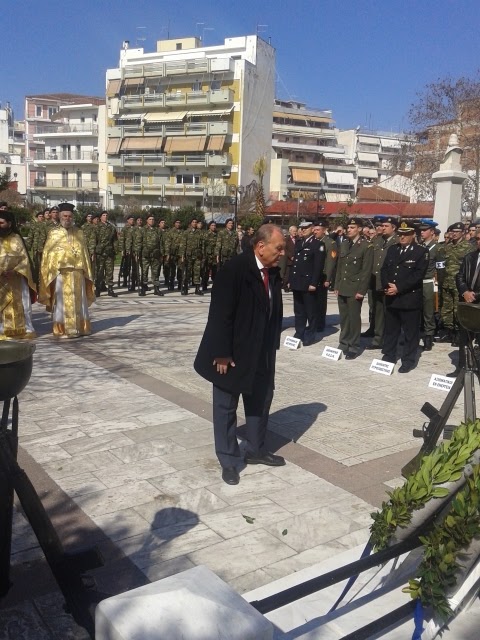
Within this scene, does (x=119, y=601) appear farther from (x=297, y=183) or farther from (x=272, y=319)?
(x=297, y=183)

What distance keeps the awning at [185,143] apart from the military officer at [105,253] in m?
46.2

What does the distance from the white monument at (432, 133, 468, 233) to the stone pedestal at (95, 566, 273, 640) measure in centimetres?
1373

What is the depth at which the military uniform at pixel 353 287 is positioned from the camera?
29.0ft

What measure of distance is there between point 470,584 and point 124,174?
2573 inches

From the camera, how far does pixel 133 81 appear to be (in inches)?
2489

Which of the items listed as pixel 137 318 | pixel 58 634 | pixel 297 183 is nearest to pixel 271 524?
pixel 58 634

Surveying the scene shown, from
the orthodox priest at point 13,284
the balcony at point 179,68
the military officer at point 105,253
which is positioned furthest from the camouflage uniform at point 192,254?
the balcony at point 179,68

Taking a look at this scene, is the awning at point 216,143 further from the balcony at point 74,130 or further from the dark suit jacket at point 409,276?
the dark suit jacket at point 409,276

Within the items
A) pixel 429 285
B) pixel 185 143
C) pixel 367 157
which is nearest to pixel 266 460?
pixel 429 285

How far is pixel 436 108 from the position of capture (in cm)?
2672

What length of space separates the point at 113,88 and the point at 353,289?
61.4 meters

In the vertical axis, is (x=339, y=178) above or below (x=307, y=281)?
above

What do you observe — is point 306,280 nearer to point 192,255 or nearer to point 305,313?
point 305,313

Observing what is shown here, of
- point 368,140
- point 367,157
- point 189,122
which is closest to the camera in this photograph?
point 189,122
